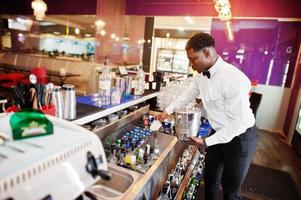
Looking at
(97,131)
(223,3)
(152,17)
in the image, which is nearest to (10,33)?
(152,17)

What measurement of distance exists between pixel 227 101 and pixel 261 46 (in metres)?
4.38

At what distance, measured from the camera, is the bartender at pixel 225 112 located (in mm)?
1342

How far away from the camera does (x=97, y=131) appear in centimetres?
154

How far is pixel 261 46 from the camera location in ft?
16.4

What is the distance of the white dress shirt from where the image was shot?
1.34 metres

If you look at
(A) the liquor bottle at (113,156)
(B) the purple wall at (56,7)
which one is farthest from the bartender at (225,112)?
(B) the purple wall at (56,7)

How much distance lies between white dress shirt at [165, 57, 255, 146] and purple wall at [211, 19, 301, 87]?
411 centimetres

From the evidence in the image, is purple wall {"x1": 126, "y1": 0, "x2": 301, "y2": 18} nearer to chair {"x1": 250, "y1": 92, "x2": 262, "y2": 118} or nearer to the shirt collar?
chair {"x1": 250, "y1": 92, "x2": 262, "y2": 118}

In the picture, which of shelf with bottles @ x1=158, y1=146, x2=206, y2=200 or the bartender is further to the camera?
shelf with bottles @ x1=158, y1=146, x2=206, y2=200

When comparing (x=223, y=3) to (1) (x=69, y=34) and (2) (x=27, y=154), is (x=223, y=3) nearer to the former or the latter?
(2) (x=27, y=154)

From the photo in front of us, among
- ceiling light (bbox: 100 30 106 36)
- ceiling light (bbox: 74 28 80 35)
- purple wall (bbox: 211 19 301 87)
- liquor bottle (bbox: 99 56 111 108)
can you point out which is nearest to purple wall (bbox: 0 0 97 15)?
ceiling light (bbox: 100 30 106 36)

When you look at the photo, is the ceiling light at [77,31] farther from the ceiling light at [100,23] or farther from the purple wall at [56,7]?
the ceiling light at [100,23]

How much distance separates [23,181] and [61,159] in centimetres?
11

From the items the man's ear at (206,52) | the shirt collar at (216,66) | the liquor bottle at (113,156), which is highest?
the man's ear at (206,52)
